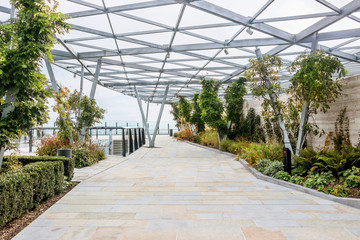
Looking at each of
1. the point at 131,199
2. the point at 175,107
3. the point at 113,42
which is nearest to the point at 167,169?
the point at 131,199

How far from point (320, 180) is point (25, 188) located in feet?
16.2

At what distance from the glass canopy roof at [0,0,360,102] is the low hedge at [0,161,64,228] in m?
4.71

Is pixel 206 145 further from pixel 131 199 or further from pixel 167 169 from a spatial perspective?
pixel 131 199

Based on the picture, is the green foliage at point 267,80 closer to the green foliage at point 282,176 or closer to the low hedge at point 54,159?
the green foliage at point 282,176

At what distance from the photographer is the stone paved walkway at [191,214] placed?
2752mm

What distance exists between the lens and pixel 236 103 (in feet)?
37.0

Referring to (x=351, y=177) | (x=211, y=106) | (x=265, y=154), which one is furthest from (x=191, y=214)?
(x=211, y=106)

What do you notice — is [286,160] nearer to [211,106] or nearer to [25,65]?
[25,65]

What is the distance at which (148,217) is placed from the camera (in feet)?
10.7

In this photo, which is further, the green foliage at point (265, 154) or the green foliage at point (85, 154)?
the green foliage at point (85, 154)

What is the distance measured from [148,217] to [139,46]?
7.72 metres

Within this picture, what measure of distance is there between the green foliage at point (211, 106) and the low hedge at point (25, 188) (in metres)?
7.88

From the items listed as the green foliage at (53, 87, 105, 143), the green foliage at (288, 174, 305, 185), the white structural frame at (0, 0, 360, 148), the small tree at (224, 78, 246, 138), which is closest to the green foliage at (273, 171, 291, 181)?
the green foliage at (288, 174, 305, 185)

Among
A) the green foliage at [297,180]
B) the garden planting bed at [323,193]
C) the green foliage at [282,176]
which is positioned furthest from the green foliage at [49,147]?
the green foliage at [297,180]
